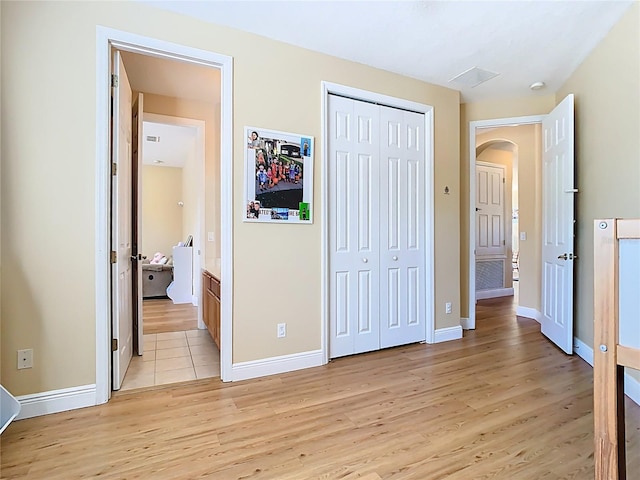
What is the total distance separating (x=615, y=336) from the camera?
44.1 inches

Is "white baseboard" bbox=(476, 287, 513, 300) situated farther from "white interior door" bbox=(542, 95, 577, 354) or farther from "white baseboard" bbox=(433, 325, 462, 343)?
"white baseboard" bbox=(433, 325, 462, 343)

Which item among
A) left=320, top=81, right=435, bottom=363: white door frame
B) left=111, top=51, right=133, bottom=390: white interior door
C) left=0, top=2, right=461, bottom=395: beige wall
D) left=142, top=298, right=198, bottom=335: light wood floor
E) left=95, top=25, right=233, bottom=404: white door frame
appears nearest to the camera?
left=0, top=2, right=461, bottom=395: beige wall

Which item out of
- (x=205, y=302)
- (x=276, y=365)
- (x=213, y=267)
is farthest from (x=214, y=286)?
(x=276, y=365)

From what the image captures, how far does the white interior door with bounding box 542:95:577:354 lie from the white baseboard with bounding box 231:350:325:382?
237 centimetres

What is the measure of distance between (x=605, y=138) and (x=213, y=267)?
381cm

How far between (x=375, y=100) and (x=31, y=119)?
260cm

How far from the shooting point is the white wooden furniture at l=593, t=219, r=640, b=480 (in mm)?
1119

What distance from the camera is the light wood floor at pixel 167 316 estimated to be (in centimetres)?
413

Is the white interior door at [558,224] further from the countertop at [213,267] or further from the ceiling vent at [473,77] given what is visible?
the countertop at [213,267]

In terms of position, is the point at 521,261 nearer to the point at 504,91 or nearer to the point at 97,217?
the point at 504,91

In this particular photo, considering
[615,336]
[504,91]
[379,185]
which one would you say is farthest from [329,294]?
[504,91]

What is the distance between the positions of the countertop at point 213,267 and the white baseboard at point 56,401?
1306 millimetres

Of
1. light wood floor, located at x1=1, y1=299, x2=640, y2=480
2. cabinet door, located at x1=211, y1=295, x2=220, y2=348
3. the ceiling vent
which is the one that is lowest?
light wood floor, located at x1=1, y1=299, x2=640, y2=480

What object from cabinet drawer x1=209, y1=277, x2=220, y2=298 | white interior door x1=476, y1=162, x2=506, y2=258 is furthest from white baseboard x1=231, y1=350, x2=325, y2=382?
white interior door x1=476, y1=162, x2=506, y2=258
